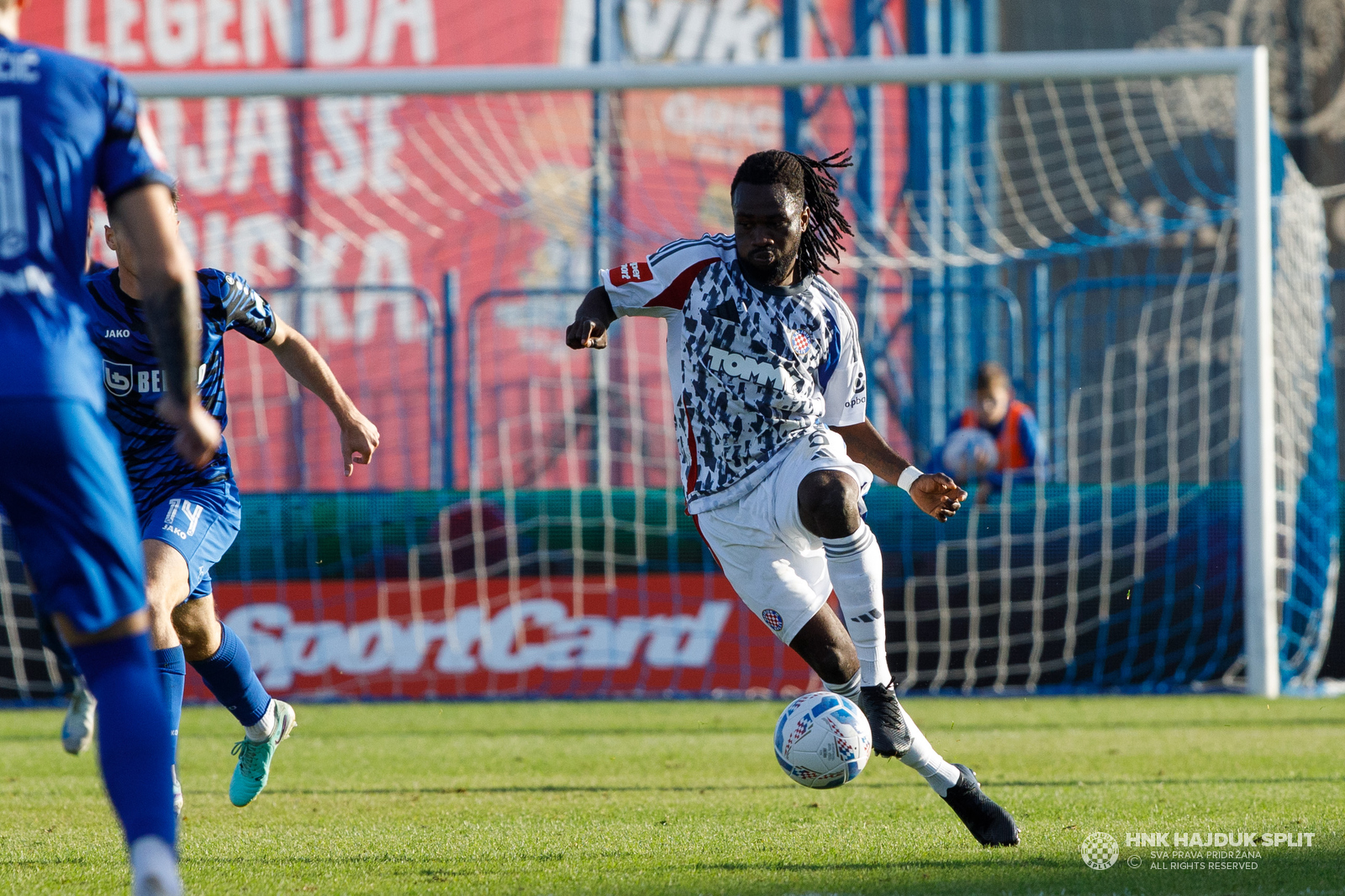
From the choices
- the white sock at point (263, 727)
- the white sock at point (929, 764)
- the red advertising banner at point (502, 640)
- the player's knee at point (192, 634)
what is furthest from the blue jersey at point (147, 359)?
the red advertising banner at point (502, 640)

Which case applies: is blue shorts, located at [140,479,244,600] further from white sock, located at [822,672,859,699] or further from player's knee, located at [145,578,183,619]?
white sock, located at [822,672,859,699]

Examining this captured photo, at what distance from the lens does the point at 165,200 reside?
291 cm

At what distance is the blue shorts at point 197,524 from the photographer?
180 inches

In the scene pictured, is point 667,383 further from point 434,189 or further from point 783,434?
point 783,434

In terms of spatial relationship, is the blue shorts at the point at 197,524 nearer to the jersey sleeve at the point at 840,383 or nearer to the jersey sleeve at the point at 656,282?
the jersey sleeve at the point at 656,282

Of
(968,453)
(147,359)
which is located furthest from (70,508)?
(968,453)

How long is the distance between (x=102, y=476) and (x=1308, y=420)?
8.58m

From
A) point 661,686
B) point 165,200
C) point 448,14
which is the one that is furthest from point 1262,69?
point 448,14

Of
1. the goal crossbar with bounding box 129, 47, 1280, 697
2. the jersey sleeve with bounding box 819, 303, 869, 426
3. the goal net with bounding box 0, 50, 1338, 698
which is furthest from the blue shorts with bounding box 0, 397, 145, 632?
the goal crossbar with bounding box 129, 47, 1280, 697

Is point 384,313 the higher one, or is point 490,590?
point 384,313

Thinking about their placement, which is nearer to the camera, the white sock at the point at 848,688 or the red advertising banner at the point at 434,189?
the white sock at the point at 848,688

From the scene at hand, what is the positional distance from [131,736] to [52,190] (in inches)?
40.2

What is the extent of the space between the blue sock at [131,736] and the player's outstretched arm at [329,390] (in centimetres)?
175

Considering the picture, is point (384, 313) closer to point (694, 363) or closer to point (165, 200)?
point (694, 363)
